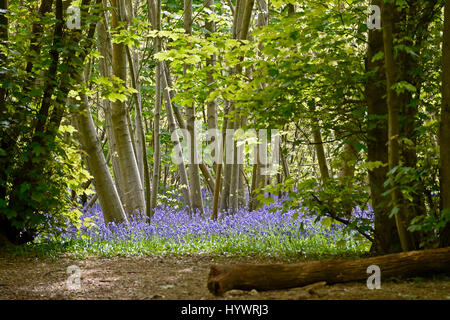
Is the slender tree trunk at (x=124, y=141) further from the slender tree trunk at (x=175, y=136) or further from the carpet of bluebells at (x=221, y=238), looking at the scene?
the slender tree trunk at (x=175, y=136)

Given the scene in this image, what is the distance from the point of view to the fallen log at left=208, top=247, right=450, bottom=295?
342 centimetres

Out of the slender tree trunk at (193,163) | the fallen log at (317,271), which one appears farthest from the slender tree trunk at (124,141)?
the fallen log at (317,271)

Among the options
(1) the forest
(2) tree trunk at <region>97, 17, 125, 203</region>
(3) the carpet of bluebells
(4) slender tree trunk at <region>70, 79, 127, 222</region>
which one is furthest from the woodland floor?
(2) tree trunk at <region>97, 17, 125, 203</region>

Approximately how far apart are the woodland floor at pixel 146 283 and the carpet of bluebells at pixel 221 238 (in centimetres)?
41

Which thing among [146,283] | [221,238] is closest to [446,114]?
[146,283]

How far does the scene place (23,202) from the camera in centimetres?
629

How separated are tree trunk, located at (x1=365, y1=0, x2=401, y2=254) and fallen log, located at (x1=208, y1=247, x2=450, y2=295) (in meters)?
1.04

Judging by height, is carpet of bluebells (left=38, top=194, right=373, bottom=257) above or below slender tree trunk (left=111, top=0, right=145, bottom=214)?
below

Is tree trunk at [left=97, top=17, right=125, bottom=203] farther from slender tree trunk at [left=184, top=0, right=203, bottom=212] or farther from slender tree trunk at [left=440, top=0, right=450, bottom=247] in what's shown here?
slender tree trunk at [left=440, top=0, right=450, bottom=247]

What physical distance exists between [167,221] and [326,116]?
4748mm

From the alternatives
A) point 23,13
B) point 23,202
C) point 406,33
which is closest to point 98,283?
point 23,202
